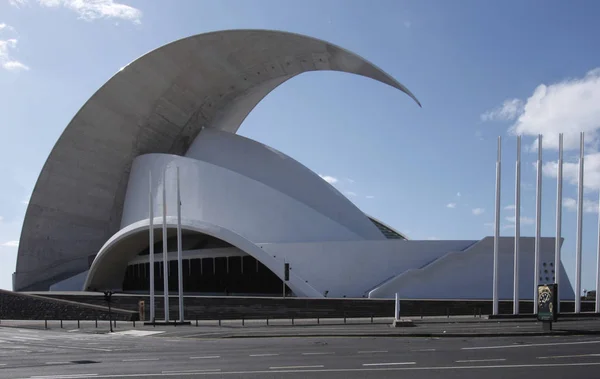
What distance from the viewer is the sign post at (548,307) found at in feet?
56.4

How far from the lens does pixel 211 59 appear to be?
3812cm

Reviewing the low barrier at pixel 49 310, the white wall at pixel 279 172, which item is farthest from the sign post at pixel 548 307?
the white wall at pixel 279 172

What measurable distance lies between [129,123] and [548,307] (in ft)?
98.0

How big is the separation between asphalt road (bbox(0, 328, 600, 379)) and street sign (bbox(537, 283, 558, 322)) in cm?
146

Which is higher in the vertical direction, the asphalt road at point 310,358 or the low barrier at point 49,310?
the asphalt road at point 310,358

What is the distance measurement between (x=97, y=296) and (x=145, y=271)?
339 inches

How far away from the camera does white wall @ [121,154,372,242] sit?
33125 mm

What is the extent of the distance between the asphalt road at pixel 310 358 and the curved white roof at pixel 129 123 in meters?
23.2

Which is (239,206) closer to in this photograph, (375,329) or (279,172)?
(279,172)

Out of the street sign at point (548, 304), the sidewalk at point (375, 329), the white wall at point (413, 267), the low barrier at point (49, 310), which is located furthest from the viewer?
the white wall at point (413, 267)

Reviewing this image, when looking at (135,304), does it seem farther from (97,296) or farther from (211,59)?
(211,59)

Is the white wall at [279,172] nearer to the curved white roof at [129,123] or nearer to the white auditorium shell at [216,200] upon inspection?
the white auditorium shell at [216,200]

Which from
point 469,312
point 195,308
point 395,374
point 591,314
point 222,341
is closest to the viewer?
point 395,374

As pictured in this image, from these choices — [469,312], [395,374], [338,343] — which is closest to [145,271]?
[469,312]
